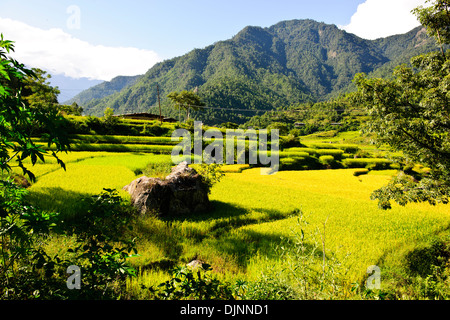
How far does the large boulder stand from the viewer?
9.76 m

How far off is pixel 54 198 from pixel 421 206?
21585 mm

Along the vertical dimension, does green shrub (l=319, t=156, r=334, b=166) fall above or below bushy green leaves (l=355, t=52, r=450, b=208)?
below

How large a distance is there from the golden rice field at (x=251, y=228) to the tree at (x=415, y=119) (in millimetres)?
2111

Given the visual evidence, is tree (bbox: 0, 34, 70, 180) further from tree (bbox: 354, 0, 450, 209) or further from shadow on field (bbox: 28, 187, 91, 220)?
tree (bbox: 354, 0, 450, 209)

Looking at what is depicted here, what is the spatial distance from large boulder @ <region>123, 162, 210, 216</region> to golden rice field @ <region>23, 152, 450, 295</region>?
2.31ft

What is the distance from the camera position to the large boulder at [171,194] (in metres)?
9.76

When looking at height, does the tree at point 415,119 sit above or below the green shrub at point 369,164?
above

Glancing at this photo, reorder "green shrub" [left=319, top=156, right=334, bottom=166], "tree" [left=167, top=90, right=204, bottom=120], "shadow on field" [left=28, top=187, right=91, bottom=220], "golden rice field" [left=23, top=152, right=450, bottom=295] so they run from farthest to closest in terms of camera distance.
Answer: "tree" [left=167, top=90, right=204, bottom=120], "green shrub" [left=319, top=156, right=334, bottom=166], "shadow on field" [left=28, top=187, right=91, bottom=220], "golden rice field" [left=23, top=152, right=450, bottom=295]

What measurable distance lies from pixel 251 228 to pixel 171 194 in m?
4.16

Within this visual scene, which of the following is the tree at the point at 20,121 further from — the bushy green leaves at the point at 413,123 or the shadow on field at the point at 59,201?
the bushy green leaves at the point at 413,123

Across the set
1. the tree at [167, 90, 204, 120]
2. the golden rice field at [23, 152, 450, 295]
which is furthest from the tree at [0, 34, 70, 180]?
the tree at [167, 90, 204, 120]

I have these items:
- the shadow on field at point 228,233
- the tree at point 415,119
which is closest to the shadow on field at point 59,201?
the shadow on field at point 228,233

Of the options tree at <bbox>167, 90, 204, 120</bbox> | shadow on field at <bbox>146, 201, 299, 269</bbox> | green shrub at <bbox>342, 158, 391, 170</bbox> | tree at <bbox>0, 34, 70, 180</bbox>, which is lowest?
green shrub at <bbox>342, 158, 391, 170</bbox>
